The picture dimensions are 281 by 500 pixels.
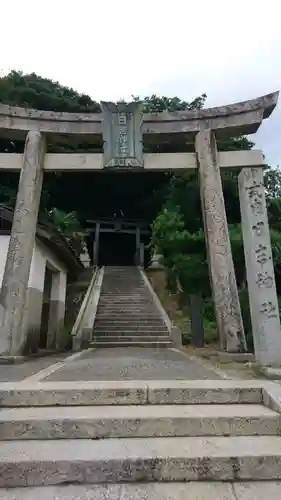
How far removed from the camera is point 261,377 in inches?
175

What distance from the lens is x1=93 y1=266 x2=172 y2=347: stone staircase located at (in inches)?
417

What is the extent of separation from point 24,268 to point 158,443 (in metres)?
5.25

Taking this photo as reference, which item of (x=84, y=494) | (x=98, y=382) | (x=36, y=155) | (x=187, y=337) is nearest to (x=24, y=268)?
(x=36, y=155)

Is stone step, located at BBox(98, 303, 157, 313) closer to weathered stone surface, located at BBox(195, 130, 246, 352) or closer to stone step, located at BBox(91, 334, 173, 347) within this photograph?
stone step, located at BBox(91, 334, 173, 347)

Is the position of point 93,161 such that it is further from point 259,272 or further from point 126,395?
point 126,395

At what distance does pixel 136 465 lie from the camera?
2414 millimetres

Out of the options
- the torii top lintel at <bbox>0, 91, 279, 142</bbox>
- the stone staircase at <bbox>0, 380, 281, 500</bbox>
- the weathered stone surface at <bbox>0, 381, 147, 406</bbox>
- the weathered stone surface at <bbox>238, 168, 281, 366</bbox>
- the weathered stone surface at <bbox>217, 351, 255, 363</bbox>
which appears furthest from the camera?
the torii top lintel at <bbox>0, 91, 279, 142</bbox>

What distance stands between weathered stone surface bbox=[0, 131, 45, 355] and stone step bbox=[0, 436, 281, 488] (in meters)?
4.38

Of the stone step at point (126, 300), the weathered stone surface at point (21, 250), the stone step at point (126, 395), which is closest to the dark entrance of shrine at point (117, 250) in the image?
the stone step at point (126, 300)

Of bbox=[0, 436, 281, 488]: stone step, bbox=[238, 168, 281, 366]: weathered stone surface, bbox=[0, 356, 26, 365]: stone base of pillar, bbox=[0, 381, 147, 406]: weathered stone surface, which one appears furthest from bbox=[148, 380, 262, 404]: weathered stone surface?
bbox=[0, 356, 26, 365]: stone base of pillar

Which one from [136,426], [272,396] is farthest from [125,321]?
[136,426]

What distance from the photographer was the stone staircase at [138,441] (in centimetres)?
234

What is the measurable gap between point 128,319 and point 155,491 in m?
10.1

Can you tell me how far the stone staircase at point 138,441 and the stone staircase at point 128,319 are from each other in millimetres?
6929
